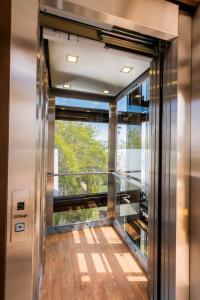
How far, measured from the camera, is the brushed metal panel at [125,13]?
3.41 feet

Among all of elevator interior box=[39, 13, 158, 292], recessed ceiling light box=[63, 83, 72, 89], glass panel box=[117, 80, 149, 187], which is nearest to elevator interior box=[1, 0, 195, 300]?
elevator interior box=[39, 13, 158, 292]

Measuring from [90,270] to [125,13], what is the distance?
265 cm

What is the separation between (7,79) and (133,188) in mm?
2554

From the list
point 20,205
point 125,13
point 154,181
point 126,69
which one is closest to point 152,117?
point 154,181

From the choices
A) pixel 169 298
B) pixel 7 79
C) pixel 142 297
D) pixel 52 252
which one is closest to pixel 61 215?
pixel 52 252

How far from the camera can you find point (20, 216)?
0.93 meters

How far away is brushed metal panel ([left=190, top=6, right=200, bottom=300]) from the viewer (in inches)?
50.1

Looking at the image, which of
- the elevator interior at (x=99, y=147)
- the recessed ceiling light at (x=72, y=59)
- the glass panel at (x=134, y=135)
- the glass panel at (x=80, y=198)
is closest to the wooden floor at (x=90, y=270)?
the elevator interior at (x=99, y=147)

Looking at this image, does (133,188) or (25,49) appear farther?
(133,188)

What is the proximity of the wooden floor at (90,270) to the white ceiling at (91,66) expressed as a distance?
7.98ft

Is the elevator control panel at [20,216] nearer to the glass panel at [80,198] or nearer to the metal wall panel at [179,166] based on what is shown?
the metal wall panel at [179,166]

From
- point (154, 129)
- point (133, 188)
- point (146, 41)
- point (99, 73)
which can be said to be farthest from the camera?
point (133, 188)

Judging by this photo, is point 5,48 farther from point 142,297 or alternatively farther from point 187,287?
point 142,297

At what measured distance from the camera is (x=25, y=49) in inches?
36.7
